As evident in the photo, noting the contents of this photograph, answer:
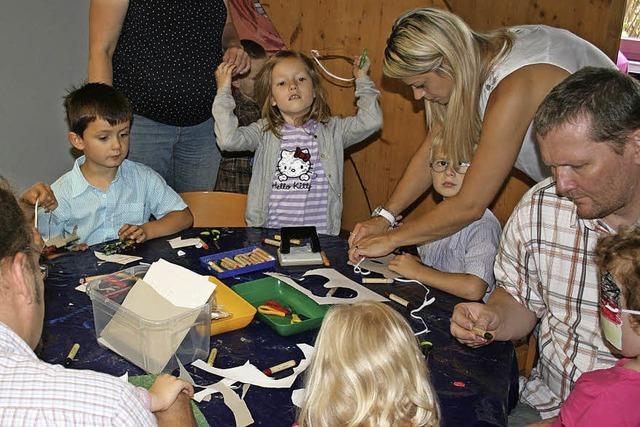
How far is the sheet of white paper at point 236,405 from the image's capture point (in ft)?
4.70

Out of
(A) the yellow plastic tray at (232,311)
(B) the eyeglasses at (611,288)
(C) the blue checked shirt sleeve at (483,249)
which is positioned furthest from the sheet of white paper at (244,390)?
(C) the blue checked shirt sleeve at (483,249)

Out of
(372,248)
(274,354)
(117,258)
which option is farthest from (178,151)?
(274,354)

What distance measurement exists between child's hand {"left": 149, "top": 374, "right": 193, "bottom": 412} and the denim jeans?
1.64m

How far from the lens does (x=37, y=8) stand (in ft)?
12.7

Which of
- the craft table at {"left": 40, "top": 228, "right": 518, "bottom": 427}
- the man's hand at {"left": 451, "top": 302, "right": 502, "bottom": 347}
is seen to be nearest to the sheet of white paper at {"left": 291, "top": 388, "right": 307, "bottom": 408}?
the craft table at {"left": 40, "top": 228, "right": 518, "bottom": 427}

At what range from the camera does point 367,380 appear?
122 cm

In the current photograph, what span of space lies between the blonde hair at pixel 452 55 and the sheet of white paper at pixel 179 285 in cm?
100

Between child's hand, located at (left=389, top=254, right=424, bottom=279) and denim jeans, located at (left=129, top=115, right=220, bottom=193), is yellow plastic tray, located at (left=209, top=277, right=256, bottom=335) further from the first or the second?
denim jeans, located at (left=129, top=115, right=220, bottom=193)

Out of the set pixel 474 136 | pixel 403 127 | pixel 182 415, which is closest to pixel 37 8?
pixel 403 127

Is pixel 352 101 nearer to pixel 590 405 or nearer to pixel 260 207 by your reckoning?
pixel 260 207

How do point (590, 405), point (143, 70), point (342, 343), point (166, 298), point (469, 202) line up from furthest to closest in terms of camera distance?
1. point (143, 70)
2. point (469, 202)
3. point (166, 298)
4. point (590, 405)
5. point (342, 343)

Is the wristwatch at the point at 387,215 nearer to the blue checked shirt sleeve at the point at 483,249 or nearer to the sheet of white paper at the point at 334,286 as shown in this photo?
the blue checked shirt sleeve at the point at 483,249

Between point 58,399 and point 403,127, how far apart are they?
297 centimetres

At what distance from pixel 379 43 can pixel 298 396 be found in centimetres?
257
